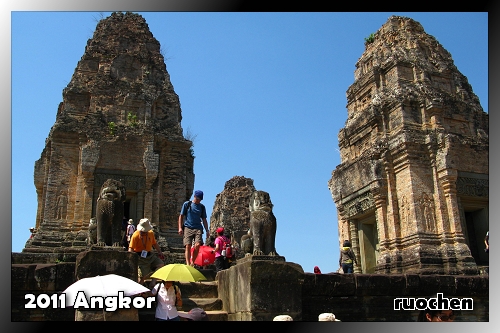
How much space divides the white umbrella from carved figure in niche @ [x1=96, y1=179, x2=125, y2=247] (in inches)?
62.2

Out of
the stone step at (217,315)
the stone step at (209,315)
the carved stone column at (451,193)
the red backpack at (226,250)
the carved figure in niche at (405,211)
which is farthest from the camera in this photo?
the carved figure in niche at (405,211)

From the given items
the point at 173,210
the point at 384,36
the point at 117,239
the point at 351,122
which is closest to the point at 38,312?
the point at 117,239

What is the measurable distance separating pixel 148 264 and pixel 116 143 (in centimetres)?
891

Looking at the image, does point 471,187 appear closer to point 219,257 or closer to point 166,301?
point 219,257

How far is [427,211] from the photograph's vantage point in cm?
1622

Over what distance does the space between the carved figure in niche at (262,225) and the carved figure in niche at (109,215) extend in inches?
91.7

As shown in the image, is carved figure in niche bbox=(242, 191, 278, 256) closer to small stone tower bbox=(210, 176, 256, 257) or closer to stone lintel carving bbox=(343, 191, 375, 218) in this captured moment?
stone lintel carving bbox=(343, 191, 375, 218)

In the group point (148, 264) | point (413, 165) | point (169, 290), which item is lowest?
point (169, 290)

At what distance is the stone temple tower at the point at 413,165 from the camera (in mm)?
15898

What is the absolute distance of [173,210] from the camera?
17.7 m

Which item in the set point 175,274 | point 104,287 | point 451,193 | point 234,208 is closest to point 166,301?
point 175,274

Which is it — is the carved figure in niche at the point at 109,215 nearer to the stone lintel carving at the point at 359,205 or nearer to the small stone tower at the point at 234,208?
the stone lintel carving at the point at 359,205

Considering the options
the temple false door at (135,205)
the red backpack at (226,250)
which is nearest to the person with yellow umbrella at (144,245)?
the red backpack at (226,250)

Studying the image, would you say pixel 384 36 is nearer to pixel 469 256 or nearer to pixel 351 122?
pixel 351 122
